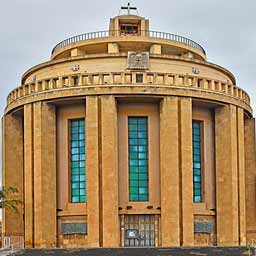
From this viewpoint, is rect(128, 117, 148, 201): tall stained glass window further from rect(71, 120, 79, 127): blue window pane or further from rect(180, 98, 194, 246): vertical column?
rect(71, 120, 79, 127): blue window pane

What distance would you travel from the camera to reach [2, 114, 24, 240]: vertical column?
51.2m

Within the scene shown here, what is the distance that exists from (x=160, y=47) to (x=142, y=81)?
4.47m

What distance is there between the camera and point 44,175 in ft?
154

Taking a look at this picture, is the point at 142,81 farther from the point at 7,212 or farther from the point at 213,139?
the point at 7,212

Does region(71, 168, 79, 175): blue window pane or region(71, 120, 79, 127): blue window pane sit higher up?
region(71, 120, 79, 127): blue window pane

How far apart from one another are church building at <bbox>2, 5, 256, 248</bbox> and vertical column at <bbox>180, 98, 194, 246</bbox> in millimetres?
63

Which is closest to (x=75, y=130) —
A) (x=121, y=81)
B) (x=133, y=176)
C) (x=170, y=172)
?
(x=121, y=81)

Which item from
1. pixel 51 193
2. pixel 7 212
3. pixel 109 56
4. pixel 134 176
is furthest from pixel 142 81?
pixel 7 212

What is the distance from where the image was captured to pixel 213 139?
49.8 m

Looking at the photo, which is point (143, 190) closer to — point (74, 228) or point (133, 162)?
point (133, 162)

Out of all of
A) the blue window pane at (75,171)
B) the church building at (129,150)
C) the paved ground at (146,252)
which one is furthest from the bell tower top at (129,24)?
the paved ground at (146,252)


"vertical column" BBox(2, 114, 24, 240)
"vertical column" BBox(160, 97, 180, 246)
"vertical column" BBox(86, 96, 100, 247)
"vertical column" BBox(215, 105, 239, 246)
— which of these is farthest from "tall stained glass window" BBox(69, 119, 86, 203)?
"vertical column" BBox(215, 105, 239, 246)

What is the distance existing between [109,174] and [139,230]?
415cm

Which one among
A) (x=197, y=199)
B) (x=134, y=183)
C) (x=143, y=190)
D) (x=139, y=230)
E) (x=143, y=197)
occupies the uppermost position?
(x=134, y=183)
